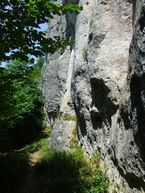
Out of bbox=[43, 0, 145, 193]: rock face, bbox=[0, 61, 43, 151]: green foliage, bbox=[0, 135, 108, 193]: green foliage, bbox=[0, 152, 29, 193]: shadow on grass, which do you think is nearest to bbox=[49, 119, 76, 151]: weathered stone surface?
bbox=[43, 0, 145, 193]: rock face

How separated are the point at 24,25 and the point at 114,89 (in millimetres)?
4044

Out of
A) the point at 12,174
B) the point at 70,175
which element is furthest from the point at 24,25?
the point at 12,174

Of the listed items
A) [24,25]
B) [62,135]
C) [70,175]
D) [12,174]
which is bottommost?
[70,175]

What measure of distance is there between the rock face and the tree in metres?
2.06

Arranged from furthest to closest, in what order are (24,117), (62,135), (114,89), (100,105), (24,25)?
(24,117) → (62,135) → (100,105) → (114,89) → (24,25)

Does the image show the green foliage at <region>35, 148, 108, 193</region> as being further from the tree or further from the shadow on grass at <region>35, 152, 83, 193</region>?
the tree

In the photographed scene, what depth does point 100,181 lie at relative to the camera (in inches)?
489

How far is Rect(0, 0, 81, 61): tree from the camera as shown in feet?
28.3

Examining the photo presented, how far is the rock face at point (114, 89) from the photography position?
9016mm

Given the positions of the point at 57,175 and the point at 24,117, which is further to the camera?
the point at 24,117

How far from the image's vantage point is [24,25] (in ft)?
28.9

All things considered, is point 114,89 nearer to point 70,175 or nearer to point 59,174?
point 70,175

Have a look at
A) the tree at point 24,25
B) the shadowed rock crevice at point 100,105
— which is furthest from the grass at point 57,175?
the tree at point 24,25

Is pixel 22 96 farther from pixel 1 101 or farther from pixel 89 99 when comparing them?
pixel 1 101
